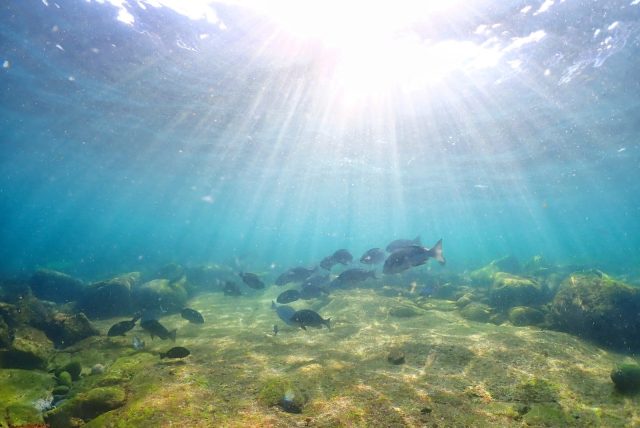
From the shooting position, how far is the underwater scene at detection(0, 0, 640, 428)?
5129mm

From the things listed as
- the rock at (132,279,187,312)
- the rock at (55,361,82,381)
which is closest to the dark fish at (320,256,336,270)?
the rock at (55,361,82,381)

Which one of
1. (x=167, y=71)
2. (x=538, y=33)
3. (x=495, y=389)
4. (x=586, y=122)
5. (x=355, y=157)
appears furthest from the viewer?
(x=355, y=157)

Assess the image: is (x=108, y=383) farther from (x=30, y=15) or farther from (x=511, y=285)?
(x=30, y=15)

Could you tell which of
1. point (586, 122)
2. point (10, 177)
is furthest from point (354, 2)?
point (10, 177)

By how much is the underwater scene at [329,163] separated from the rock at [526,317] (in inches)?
3.3

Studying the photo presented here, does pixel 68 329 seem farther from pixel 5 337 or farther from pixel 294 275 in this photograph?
pixel 294 275

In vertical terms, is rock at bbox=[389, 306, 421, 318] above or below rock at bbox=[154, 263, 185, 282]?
below

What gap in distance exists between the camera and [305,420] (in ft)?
14.3

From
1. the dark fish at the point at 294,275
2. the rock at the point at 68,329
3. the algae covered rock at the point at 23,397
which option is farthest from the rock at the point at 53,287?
the algae covered rock at the point at 23,397

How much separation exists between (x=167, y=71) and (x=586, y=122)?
25949 mm

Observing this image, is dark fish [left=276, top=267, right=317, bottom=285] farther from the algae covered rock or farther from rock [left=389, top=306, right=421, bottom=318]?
the algae covered rock

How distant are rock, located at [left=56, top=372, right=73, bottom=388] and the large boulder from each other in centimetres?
1124

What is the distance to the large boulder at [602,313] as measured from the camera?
26.0 feet

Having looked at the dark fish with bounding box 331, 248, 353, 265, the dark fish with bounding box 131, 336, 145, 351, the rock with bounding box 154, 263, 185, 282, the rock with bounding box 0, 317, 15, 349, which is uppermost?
the dark fish with bounding box 331, 248, 353, 265
